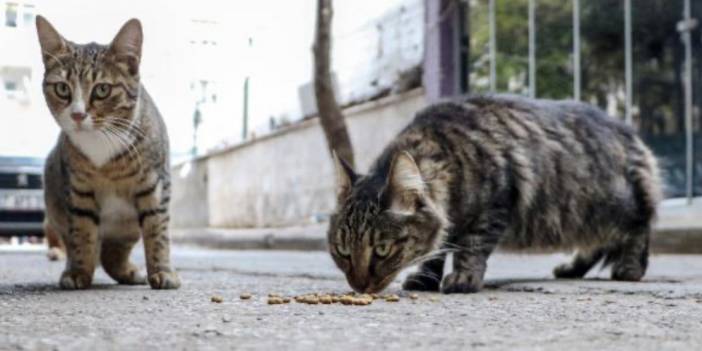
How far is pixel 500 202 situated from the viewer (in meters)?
4.00

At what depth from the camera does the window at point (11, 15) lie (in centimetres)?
358

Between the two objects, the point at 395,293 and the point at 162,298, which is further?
the point at 395,293

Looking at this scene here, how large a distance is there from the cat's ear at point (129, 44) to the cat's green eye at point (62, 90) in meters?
0.25

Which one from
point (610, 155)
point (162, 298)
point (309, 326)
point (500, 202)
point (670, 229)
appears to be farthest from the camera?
point (670, 229)

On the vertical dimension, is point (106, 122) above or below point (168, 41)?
below

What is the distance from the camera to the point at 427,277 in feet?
13.5

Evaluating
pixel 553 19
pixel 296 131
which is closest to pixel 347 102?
pixel 296 131

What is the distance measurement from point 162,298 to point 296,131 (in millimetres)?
12227

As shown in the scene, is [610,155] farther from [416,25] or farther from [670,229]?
[416,25]

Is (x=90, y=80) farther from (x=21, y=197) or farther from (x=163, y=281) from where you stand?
(x=21, y=197)

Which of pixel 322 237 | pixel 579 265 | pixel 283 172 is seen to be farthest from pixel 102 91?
pixel 283 172

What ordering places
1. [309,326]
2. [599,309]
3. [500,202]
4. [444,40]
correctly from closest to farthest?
1. [309,326]
2. [599,309]
3. [500,202]
4. [444,40]

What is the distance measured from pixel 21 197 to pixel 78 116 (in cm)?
647

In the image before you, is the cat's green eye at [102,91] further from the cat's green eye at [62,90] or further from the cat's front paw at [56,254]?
the cat's front paw at [56,254]
